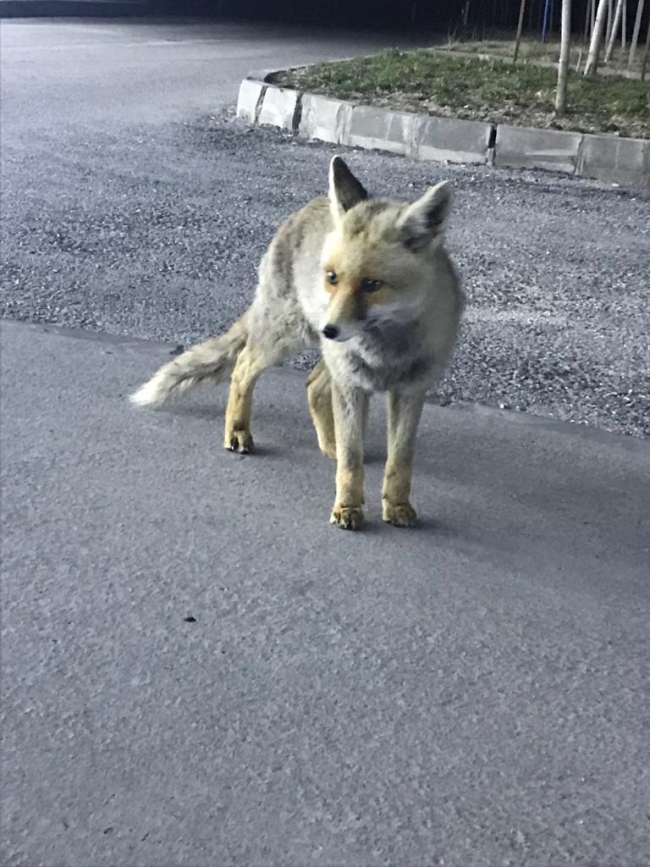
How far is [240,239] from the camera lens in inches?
299

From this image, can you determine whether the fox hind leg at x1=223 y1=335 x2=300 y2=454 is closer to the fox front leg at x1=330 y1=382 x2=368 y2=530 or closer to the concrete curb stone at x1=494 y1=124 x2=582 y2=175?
the fox front leg at x1=330 y1=382 x2=368 y2=530

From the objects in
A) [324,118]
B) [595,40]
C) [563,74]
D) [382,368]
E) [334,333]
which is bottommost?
[324,118]

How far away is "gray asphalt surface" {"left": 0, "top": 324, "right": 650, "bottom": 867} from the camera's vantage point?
2.69m

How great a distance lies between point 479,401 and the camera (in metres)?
5.22

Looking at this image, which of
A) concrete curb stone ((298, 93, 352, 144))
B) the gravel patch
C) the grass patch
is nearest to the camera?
the gravel patch

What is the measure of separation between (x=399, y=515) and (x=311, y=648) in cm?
90

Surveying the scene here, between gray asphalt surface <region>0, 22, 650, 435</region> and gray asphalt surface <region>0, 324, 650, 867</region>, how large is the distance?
77cm

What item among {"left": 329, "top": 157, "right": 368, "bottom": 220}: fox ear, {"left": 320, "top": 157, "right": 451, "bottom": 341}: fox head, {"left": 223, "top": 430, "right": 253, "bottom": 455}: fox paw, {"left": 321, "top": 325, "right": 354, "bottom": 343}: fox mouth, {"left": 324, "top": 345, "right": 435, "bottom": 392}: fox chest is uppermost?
{"left": 329, "top": 157, "right": 368, "bottom": 220}: fox ear

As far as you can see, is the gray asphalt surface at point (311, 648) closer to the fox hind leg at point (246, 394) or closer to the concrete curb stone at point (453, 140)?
the fox hind leg at point (246, 394)

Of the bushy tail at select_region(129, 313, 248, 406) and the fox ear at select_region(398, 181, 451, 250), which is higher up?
the fox ear at select_region(398, 181, 451, 250)

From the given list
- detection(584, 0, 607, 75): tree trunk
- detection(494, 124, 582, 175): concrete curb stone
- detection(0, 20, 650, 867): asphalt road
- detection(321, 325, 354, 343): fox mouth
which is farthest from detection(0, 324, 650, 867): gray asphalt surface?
detection(584, 0, 607, 75): tree trunk

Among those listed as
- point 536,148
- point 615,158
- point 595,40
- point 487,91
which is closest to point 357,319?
point 615,158

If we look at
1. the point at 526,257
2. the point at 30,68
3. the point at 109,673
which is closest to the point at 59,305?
the point at 526,257

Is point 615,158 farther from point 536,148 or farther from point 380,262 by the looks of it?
point 380,262
